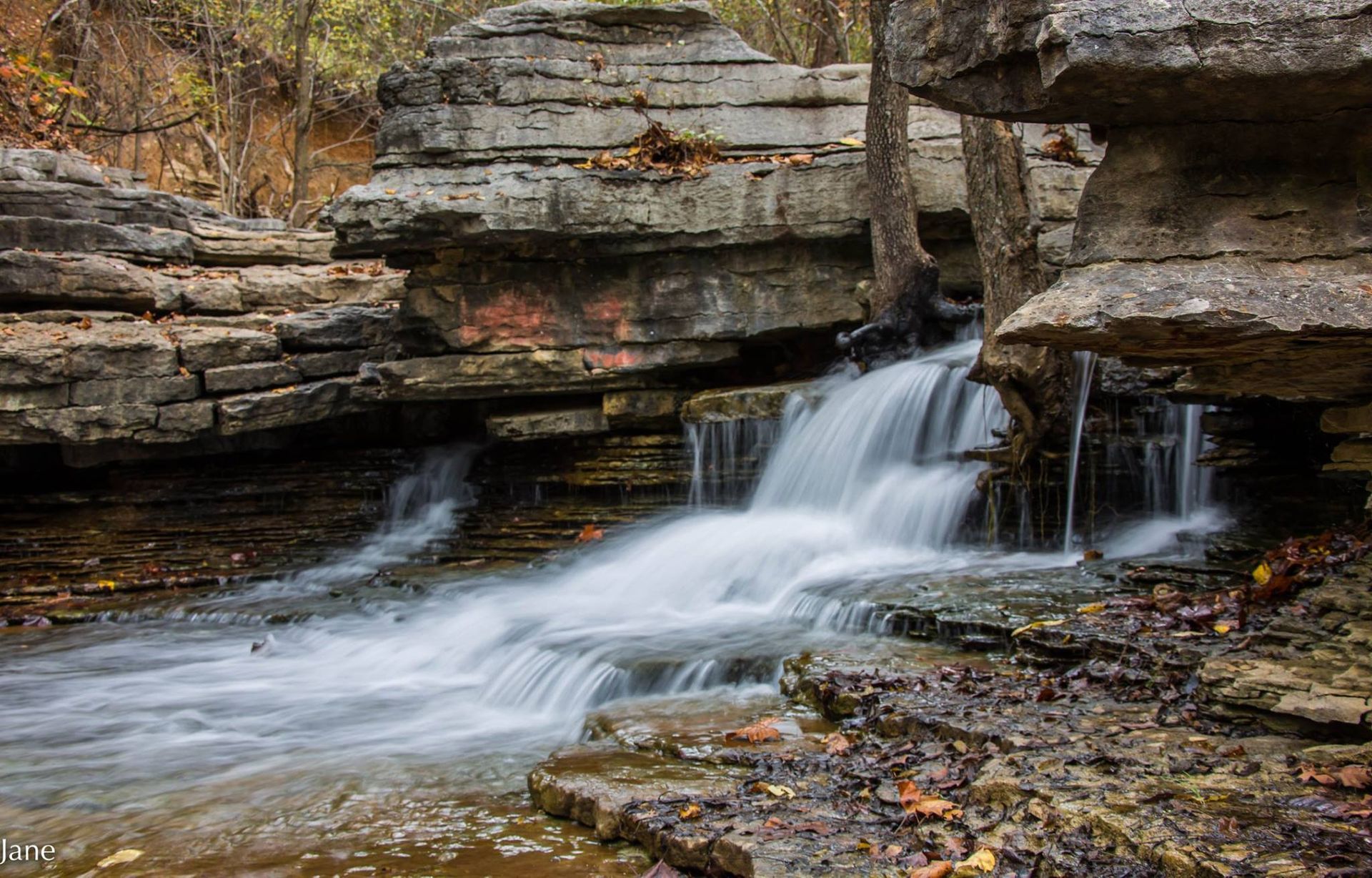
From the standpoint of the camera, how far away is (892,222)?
10.8 m

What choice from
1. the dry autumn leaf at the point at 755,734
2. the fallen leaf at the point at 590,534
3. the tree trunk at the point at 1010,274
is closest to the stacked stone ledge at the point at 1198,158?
the dry autumn leaf at the point at 755,734

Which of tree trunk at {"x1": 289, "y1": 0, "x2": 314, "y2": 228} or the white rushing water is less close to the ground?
tree trunk at {"x1": 289, "y1": 0, "x2": 314, "y2": 228}

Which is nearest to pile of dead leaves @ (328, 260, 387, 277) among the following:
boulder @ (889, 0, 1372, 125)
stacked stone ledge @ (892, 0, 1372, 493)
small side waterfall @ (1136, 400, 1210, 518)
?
small side waterfall @ (1136, 400, 1210, 518)

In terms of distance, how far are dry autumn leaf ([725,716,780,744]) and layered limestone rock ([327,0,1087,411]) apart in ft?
22.7

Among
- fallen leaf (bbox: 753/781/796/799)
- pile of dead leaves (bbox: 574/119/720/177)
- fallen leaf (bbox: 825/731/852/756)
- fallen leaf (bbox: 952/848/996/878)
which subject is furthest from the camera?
pile of dead leaves (bbox: 574/119/720/177)

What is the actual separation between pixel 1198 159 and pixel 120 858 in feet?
17.4

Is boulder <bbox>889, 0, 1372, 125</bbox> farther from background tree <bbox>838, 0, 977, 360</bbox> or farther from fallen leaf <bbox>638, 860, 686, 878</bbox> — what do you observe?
Answer: background tree <bbox>838, 0, 977, 360</bbox>

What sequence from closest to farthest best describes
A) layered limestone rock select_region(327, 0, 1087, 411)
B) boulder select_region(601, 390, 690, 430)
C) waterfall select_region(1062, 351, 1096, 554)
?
waterfall select_region(1062, 351, 1096, 554) → layered limestone rock select_region(327, 0, 1087, 411) → boulder select_region(601, 390, 690, 430)

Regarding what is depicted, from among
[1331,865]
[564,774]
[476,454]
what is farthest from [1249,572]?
[476,454]

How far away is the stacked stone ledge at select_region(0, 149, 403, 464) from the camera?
11.0 m

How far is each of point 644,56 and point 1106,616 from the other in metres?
8.49

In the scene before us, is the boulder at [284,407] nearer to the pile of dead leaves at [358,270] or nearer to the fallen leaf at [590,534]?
the pile of dead leaves at [358,270]

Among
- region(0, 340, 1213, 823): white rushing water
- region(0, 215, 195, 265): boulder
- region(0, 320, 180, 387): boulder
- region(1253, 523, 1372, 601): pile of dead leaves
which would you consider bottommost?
region(0, 340, 1213, 823): white rushing water

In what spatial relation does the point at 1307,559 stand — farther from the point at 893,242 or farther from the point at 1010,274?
the point at 893,242
